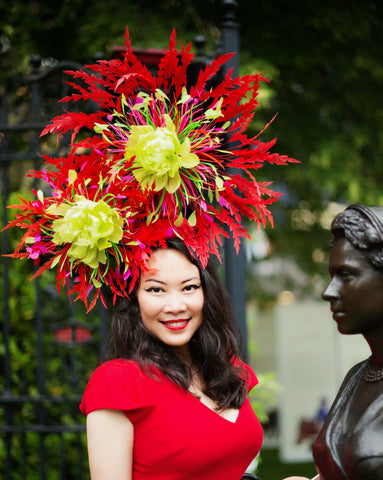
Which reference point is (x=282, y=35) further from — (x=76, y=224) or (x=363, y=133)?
(x=76, y=224)

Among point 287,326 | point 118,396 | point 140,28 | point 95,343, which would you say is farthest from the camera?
point 287,326

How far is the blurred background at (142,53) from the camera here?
11.7 feet

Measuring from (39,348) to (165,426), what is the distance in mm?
1698

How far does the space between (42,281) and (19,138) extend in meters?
0.93

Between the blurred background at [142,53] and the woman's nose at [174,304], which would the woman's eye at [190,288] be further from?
the blurred background at [142,53]

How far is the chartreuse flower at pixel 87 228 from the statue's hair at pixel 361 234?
2.14 ft

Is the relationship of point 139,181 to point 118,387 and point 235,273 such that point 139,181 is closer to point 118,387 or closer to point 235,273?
point 118,387

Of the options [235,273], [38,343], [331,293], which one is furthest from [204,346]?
[38,343]

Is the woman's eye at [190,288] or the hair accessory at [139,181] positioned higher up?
the hair accessory at [139,181]

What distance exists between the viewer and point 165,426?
75.9 inches

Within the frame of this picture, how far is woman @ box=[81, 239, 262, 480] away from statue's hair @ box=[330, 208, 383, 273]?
1.90ft

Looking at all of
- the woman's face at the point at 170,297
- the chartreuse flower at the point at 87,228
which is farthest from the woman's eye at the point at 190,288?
the chartreuse flower at the point at 87,228

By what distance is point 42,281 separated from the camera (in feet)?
13.0

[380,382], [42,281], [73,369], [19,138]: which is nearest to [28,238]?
[380,382]
